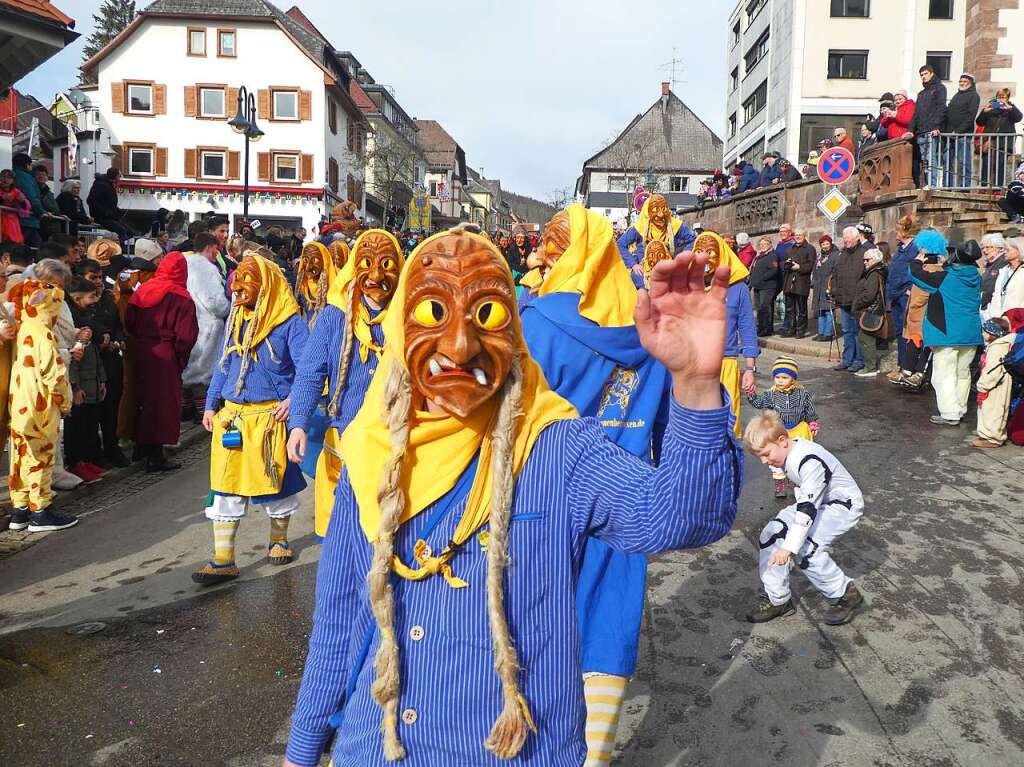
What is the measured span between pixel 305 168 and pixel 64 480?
3472cm

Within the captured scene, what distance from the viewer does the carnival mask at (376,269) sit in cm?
476

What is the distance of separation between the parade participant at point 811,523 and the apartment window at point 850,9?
113 ft

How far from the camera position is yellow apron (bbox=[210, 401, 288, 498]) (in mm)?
5402

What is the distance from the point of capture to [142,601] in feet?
16.8

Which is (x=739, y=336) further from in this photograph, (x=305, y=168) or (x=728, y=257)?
(x=305, y=168)

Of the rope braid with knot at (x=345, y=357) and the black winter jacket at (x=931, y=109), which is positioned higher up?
the black winter jacket at (x=931, y=109)

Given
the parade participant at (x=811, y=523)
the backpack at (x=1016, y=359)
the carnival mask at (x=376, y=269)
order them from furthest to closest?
the backpack at (x=1016, y=359), the carnival mask at (x=376, y=269), the parade participant at (x=811, y=523)

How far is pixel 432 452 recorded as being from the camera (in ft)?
5.81

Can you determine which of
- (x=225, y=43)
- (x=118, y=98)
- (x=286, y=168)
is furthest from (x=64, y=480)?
(x=118, y=98)

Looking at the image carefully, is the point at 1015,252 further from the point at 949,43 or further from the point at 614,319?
the point at 949,43

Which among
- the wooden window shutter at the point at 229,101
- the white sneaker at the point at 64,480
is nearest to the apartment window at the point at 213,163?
the wooden window shutter at the point at 229,101

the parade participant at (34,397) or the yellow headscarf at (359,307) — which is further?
the parade participant at (34,397)

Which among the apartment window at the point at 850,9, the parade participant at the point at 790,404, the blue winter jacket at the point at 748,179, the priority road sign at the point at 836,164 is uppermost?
the apartment window at the point at 850,9

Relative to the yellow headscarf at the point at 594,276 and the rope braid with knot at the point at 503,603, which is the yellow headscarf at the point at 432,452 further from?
the yellow headscarf at the point at 594,276
